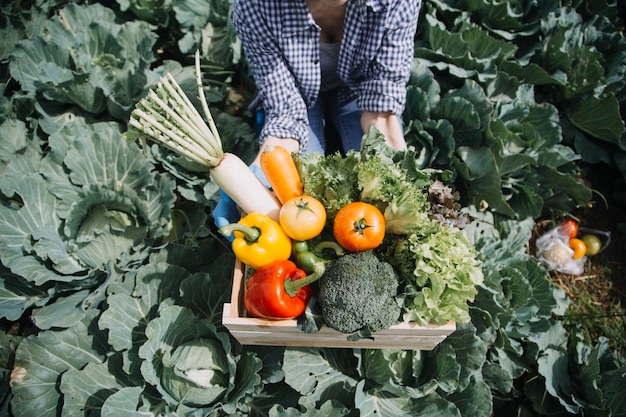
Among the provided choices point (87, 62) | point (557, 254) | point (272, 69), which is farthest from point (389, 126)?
point (87, 62)

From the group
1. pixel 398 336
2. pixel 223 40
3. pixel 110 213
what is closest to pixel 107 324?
pixel 110 213

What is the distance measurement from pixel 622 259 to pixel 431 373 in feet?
7.00

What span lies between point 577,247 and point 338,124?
6.34 feet

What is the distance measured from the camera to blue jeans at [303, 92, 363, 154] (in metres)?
2.71

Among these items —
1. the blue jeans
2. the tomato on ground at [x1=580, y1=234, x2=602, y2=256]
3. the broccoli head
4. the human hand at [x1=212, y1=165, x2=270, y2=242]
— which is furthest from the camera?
the tomato on ground at [x1=580, y1=234, x2=602, y2=256]

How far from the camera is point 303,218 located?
161 centimetres

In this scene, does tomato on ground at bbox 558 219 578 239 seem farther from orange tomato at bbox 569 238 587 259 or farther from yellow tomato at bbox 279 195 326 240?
yellow tomato at bbox 279 195 326 240

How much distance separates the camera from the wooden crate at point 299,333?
164cm

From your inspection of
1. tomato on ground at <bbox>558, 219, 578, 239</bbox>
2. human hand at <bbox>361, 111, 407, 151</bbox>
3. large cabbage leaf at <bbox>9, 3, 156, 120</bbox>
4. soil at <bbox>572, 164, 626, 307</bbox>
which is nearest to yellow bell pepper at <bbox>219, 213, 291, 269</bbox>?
human hand at <bbox>361, 111, 407, 151</bbox>

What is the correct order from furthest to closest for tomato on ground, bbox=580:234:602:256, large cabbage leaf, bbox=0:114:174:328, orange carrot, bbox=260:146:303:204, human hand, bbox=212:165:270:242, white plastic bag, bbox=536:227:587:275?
tomato on ground, bbox=580:234:602:256, white plastic bag, bbox=536:227:587:275, large cabbage leaf, bbox=0:114:174:328, human hand, bbox=212:165:270:242, orange carrot, bbox=260:146:303:204

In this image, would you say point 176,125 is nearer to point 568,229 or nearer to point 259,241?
point 259,241

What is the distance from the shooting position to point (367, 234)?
1.56m

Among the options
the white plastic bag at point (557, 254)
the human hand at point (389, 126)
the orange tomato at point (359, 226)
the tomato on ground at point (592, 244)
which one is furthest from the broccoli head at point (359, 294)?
the tomato on ground at point (592, 244)

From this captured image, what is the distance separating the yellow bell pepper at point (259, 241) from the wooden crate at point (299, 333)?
0.15m
